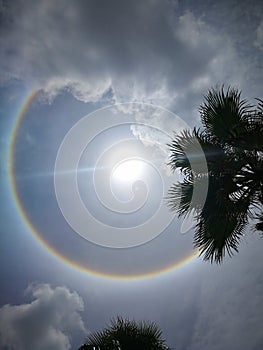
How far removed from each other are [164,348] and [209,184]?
4.40m

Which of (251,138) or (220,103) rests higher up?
(220,103)

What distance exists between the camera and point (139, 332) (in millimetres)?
8125

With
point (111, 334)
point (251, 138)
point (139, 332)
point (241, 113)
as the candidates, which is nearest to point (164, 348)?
point (139, 332)

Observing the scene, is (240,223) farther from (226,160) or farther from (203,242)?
(226,160)

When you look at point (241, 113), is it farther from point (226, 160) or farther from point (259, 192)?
point (259, 192)

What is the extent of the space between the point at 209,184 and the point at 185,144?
115cm

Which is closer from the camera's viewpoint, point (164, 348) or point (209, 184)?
point (209, 184)

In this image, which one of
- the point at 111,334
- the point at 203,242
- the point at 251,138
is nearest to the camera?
the point at 251,138

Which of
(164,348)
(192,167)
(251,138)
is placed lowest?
(164,348)

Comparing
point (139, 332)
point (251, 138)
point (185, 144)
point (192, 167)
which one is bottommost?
point (139, 332)

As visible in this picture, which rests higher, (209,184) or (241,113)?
(241,113)

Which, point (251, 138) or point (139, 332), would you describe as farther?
point (139, 332)

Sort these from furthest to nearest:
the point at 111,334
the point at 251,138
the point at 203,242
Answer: the point at 111,334
the point at 203,242
the point at 251,138

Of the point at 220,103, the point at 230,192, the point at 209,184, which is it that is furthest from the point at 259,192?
the point at 220,103
